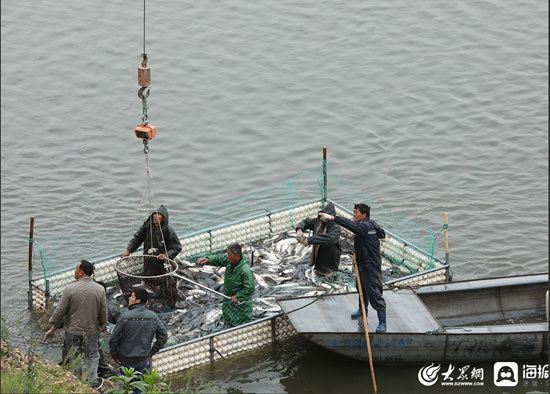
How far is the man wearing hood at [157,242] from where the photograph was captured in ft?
49.3

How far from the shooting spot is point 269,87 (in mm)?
23219

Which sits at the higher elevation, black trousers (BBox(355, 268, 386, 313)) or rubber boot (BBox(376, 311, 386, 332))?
black trousers (BBox(355, 268, 386, 313))

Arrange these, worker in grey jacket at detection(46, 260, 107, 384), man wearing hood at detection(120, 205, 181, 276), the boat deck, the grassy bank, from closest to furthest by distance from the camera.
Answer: the grassy bank
worker in grey jacket at detection(46, 260, 107, 384)
the boat deck
man wearing hood at detection(120, 205, 181, 276)

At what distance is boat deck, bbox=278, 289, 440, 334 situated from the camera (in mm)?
13930

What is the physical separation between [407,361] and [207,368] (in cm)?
268

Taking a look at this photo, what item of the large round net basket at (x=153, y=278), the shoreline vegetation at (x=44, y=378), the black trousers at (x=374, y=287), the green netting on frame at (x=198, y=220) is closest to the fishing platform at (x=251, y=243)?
the green netting on frame at (x=198, y=220)

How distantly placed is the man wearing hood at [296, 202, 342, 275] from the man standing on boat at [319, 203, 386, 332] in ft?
4.34

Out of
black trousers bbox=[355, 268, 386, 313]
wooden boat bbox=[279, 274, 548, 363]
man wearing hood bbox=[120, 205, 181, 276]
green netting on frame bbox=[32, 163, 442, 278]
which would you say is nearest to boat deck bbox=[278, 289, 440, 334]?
wooden boat bbox=[279, 274, 548, 363]

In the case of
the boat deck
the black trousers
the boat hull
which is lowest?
the boat hull

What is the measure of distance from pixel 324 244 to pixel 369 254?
5.58 feet

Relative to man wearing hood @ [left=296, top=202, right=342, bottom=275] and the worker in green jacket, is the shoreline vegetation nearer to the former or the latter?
the worker in green jacket

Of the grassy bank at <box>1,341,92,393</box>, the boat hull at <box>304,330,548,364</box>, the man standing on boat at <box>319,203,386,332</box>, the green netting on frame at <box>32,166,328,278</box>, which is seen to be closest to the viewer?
the grassy bank at <box>1,341,92,393</box>

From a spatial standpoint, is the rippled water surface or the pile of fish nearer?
the pile of fish

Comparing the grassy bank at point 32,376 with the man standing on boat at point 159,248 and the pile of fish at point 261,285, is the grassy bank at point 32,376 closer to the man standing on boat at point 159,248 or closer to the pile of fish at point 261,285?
the pile of fish at point 261,285
